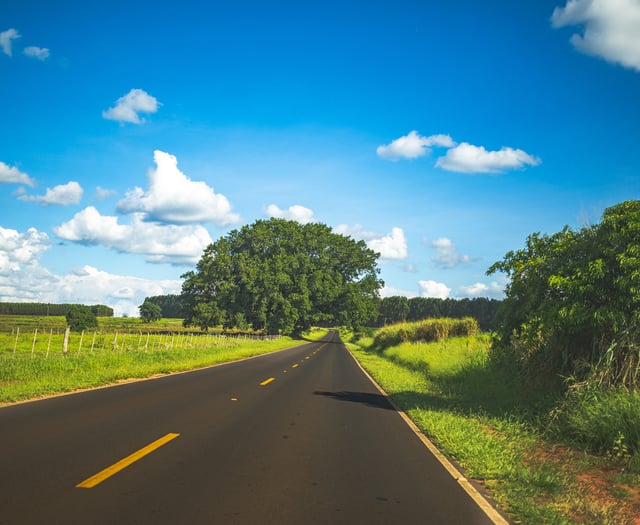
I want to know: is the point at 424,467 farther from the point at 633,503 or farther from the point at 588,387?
the point at 588,387

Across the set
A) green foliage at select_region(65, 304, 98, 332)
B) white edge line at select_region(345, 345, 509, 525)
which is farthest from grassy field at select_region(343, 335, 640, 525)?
green foliage at select_region(65, 304, 98, 332)

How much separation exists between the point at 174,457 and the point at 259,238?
59.5 m

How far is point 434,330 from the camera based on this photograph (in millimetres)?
29703

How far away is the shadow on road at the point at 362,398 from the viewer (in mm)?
11925

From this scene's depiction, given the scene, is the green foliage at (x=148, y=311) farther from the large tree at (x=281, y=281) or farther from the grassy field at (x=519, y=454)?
the grassy field at (x=519, y=454)

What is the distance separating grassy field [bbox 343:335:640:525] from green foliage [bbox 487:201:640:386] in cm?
124

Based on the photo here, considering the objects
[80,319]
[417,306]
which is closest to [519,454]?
[80,319]

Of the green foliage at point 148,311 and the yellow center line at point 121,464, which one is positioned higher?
the yellow center line at point 121,464

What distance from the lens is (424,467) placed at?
6176 mm

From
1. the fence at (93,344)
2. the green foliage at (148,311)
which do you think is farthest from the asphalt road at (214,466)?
the green foliage at (148,311)

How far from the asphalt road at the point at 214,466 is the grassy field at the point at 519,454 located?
567 mm

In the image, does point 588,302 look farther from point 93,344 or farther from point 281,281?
point 281,281

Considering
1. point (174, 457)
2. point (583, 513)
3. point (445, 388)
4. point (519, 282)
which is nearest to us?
point (583, 513)

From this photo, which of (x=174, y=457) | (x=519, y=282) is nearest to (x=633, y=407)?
(x=519, y=282)
